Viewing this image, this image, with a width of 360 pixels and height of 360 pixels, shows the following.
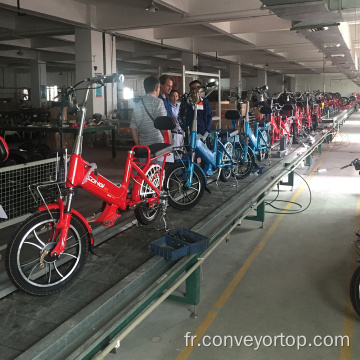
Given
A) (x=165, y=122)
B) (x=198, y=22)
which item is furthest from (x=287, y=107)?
(x=165, y=122)

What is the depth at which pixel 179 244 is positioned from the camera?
2943 millimetres

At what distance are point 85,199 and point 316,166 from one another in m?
5.63

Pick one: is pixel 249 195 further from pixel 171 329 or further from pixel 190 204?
pixel 171 329

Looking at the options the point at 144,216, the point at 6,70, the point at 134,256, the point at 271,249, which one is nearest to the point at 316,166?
the point at 271,249

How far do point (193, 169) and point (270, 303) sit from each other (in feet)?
4.89

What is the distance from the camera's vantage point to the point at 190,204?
4070 millimetres

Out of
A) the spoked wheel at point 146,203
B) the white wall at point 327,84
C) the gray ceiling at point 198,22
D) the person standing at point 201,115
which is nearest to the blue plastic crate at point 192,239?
the spoked wheel at point 146,203

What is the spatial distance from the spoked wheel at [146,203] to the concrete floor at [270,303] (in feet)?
2.35

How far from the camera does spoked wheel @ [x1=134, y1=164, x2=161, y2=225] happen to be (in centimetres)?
337

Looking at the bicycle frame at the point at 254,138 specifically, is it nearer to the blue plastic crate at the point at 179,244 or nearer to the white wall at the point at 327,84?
the blue plastic crate at the point at 179,244

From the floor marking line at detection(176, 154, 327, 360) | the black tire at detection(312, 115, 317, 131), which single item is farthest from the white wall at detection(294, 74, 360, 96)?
the floor marking line at detection(176, 154, 327, 360)

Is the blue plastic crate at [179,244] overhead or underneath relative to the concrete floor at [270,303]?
overhead

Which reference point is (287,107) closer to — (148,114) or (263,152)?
(263,152)

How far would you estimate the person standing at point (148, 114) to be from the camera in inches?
157
